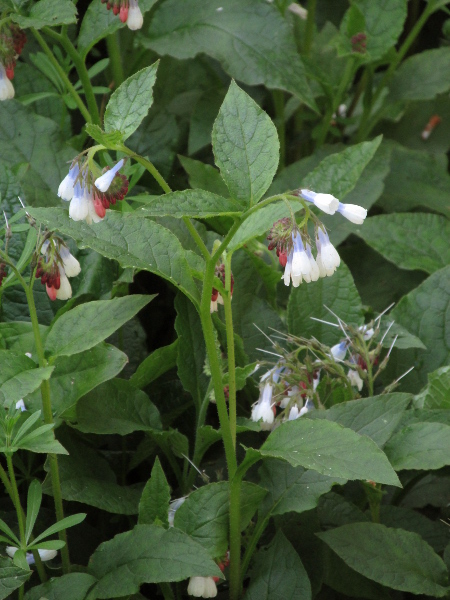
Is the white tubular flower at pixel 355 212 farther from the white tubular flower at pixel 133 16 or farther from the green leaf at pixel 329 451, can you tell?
the white tubular flower at pixel 133 16

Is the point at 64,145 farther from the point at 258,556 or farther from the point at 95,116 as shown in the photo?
the point at 258,556

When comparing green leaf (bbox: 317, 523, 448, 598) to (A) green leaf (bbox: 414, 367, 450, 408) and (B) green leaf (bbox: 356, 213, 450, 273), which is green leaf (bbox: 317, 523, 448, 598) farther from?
(B) green leaf (bbox: 356, 213, 450, 273)

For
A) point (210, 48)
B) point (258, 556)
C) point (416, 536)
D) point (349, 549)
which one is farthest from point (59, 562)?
point (210, 48)

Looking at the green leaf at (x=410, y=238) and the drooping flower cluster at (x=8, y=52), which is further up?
the drooping flower cluster at (x=8, y=52)

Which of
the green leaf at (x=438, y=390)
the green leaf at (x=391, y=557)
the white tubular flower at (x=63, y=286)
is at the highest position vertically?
the white tubular flower at (x=63, y=286)

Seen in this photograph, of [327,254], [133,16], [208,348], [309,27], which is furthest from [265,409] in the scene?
[309,27]

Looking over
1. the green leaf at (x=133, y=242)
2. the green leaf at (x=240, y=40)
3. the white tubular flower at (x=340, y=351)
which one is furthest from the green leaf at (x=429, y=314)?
the green leaf at (x=133, y=242)
